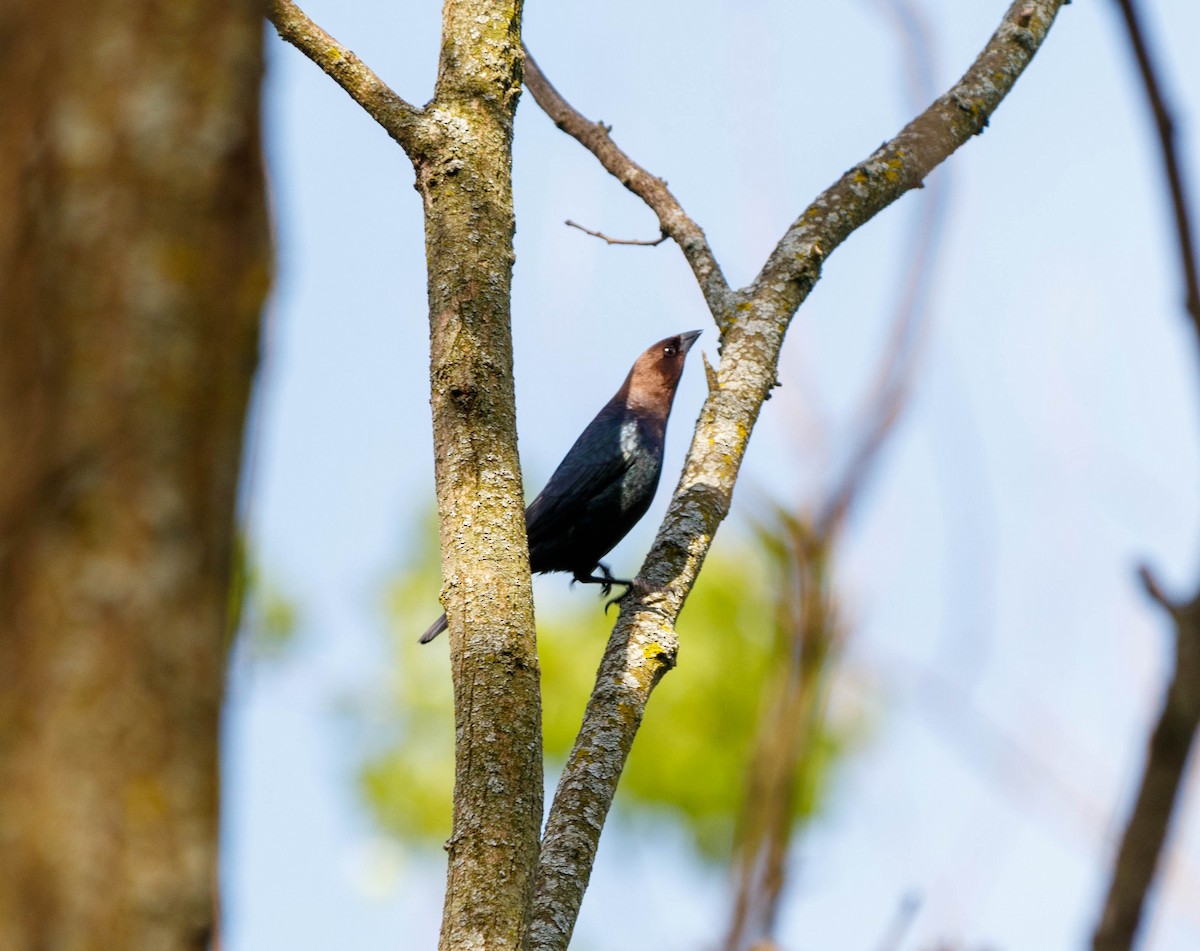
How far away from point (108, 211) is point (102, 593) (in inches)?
13.9

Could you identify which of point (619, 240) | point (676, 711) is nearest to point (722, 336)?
point (619, 240)

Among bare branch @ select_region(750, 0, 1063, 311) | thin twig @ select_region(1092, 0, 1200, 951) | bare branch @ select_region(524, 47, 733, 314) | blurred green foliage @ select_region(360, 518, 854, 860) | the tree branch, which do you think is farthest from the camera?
blurred green foliage @ select_region(360, 518, 854, 860)

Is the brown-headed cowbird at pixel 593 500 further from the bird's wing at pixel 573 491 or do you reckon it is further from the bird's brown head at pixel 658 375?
the bird's brown head at pixel 658 375

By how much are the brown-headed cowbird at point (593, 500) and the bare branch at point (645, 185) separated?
1984mm

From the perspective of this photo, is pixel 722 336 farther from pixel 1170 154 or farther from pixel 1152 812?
pixel 1152 812

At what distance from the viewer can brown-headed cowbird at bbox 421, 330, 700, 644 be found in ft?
19.7

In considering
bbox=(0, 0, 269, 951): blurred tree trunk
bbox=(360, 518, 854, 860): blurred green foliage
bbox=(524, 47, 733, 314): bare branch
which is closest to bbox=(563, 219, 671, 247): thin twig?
bbox=(524, 47, 733, 314): bare branch

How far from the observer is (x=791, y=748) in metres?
2.53

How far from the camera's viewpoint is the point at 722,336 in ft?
12.6

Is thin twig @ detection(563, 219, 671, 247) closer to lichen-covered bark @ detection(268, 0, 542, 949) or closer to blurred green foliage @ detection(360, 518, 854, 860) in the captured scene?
lichen-covered bark @ detection(268, 0, 542, 949)

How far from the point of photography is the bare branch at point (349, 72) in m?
3.04

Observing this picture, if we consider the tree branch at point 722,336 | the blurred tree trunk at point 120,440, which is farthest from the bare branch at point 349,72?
→ the blurred tree trunk at point 120,440

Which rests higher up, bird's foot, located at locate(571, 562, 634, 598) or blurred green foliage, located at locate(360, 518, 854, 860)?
blurred green foliage, located at locate(360, 518, 854, 860)

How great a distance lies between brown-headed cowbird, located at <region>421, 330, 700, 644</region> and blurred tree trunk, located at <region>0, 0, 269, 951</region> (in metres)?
4.63
